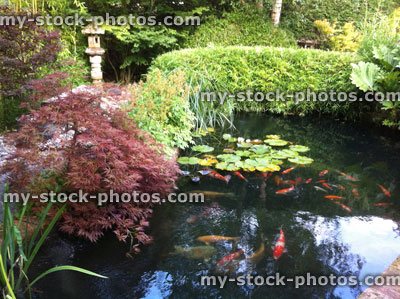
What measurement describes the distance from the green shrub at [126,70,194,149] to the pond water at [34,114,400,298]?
21.1 inches

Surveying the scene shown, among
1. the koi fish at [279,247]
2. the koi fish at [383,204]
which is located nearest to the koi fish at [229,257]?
the koi fish at [279,247]

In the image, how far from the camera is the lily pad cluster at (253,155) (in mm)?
3967

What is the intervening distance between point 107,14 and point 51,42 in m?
4.04

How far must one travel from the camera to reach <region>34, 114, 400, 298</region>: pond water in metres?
2.17

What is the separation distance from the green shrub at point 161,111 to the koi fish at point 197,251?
1446mm

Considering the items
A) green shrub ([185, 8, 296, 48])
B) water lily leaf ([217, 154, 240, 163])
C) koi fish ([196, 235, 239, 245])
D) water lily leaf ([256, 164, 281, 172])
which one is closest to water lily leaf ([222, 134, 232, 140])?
water lily leaf ([217, 154, 240, 163])

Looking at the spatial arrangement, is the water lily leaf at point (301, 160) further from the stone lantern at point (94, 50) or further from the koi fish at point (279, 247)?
the stone lantern at point (94, 50)

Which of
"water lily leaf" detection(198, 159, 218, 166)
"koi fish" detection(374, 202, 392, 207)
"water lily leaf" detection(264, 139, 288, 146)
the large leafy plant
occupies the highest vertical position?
the large leafy plant

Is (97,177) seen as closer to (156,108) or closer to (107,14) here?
(156,108)

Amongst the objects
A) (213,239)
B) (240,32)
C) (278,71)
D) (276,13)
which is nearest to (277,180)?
(213,239)

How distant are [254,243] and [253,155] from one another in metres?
1.78

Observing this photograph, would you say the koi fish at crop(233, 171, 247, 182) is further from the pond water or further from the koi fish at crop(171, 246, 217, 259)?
the koi fish at crop(171, 246, 217, 259)

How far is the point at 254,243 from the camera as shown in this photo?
264 cm

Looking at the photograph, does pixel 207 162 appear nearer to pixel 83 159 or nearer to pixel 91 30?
pixel 83 159
